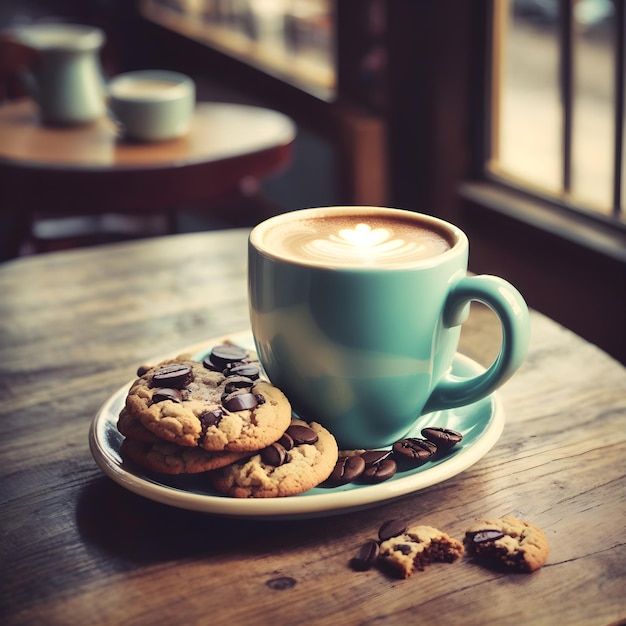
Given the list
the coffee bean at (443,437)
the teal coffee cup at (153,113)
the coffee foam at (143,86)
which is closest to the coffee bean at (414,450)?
the coffee bean at (443,437)

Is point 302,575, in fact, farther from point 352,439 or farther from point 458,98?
point 458,98

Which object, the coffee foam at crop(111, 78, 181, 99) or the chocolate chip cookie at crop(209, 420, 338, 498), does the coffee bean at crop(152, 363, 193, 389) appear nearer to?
the chocolate chip cookie at crop(209, 420, 338, 498)

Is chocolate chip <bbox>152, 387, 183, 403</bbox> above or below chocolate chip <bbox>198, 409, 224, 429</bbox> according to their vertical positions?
above

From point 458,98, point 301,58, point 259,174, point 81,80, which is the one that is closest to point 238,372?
point 259,174

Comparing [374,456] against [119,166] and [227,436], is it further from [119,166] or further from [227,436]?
[119,166]

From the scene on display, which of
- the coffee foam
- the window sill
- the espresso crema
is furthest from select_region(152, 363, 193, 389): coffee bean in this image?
the coffee foam

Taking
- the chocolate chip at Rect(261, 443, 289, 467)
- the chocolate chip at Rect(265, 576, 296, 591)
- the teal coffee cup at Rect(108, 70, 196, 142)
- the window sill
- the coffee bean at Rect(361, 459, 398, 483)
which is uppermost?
the teal coffee cup at Rect(108, 70, 196, 142)
